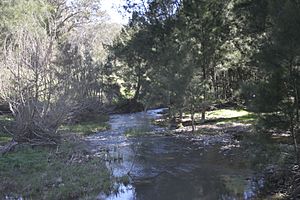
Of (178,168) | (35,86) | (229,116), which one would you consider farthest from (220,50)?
(178,168)

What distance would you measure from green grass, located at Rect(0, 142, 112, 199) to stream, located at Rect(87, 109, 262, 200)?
0.69 metres

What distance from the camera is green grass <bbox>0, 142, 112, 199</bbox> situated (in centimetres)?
1280

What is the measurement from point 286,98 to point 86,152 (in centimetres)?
1107

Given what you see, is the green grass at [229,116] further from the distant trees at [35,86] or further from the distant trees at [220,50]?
the distant trees at [35,86]

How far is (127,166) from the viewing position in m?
17.1

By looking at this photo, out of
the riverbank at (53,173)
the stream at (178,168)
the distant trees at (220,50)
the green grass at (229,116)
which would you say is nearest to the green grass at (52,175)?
the riverbank at (53,173)

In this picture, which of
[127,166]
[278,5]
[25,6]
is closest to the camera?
[278,5]

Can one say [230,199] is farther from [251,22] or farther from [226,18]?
[226,18]

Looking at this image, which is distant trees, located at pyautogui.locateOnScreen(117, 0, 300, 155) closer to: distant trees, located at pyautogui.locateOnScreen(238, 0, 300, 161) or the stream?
distant trees, located at pyautogui.locateOnScreen(238, 0, 300, 161)

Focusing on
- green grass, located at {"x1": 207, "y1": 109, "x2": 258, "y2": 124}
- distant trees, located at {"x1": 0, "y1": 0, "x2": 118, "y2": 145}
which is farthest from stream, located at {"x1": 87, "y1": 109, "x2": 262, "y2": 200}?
green grass, located at {"x1": 207, "y1": 109, "x2": 258, "y2": 124}

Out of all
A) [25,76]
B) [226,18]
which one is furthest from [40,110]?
[226,18]

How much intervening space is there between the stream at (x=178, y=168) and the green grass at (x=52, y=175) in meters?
0.69

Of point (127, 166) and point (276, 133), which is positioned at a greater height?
point (276, 133)

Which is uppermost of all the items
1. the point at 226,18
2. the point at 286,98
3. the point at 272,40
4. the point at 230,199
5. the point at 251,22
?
the point at 226,18
